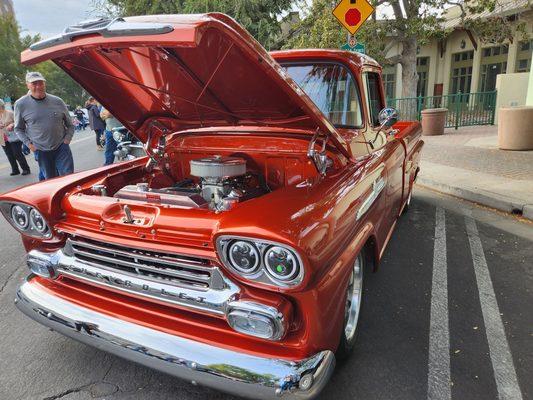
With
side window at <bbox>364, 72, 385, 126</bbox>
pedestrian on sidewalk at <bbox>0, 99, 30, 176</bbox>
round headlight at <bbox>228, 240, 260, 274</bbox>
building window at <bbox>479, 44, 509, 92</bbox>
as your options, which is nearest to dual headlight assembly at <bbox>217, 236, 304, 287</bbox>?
round headlight at <bbox>228, 240, 260, 274</bbox>

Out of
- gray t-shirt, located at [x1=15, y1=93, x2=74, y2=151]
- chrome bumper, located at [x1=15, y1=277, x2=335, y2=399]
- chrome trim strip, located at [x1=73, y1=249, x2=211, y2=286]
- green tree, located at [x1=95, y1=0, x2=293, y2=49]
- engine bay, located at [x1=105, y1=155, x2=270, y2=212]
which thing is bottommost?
chrome bumper, located at [x1=15, y1=277, x2=335, y2=399]

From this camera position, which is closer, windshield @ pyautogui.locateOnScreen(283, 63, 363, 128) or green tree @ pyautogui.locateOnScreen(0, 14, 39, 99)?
windshield @ pyautogui.locateOnScreen(283, 63, 363, 128)

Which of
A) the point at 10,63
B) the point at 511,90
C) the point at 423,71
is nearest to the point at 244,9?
the point at 511,90

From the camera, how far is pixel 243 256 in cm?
177

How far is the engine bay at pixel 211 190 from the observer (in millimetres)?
2338

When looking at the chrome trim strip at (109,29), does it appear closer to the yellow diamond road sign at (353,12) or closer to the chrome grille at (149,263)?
the chrome grille at (149,263)

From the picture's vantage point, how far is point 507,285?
3.48m

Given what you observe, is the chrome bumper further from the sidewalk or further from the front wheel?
the sidewalk

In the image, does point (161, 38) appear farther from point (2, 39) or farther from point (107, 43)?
point (2, 39)

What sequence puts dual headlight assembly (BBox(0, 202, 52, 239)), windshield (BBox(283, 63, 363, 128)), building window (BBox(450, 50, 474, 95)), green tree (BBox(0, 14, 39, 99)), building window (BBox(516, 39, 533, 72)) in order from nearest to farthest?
dual headlight assembly (BBox(0, 202, 52, 239))
windshield (BBox(283, 63, 363, 128))
building window (BBox(516, 39, 533, 72))
building window (BBox(450, 50, 474, 95))
green tree (BBox(0, 14, 39, 99))

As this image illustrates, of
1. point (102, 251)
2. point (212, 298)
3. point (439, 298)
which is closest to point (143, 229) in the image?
point (102, 251)

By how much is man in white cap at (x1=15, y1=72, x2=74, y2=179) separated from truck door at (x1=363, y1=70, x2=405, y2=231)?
153 inches

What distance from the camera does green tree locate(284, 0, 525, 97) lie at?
37.4 feet

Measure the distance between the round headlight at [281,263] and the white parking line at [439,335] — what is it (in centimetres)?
121
